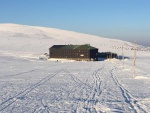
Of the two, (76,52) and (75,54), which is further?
(75,54)

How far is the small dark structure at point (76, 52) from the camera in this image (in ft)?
242

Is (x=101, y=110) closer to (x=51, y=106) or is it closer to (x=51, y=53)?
(x=51, y=106)

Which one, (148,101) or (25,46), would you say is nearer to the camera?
(148,101)

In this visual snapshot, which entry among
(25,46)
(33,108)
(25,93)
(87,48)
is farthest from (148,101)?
(25,46)

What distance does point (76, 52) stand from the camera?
75.2 meters

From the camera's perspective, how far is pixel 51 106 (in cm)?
1354

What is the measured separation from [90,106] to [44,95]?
438 centimetres

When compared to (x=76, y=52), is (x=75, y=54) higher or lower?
lower

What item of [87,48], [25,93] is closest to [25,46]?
[87,48]

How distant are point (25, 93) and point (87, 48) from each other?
57.0 metres

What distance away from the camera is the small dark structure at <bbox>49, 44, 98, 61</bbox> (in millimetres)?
73875

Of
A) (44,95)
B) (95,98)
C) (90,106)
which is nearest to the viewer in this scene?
(90,106)

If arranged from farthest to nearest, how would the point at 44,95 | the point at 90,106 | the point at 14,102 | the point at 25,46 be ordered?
1. the point at 25,46
2. the point at 44,95
3. the point at 14,102
4. the point at 90,106

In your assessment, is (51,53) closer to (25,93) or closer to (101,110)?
(25,93)
